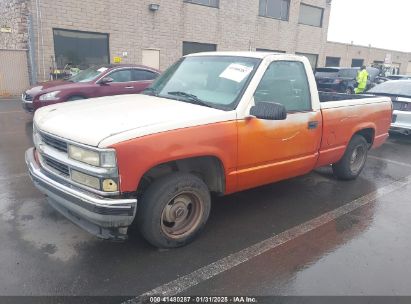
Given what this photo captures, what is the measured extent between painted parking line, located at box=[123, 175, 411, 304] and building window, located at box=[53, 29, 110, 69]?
14503mm

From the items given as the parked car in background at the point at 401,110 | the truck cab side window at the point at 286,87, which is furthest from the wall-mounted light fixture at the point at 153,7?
the truck cab side window at the point at 286,87

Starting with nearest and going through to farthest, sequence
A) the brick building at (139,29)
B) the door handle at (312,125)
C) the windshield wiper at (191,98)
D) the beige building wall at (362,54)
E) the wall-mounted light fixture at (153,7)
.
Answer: the windshield wiper at (191,98)
the door handle at (312,125)
the brick building at (139,29)
the wall-mounted light fixture at (153,7)
the beige building wall at (362,54)

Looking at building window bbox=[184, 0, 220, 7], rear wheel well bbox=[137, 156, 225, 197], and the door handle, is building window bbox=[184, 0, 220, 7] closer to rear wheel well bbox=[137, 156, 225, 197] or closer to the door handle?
the door handle

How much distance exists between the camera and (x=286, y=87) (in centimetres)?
422

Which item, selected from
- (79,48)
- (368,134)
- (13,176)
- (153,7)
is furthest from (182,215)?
(153,7)

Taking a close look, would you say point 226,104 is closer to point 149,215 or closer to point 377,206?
point 149,215

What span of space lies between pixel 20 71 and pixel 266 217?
14.1 metres

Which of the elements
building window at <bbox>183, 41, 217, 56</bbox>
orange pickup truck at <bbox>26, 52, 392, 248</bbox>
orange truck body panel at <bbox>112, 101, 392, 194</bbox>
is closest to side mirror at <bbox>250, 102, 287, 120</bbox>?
orange pickup truck at <bbox>26, 52, 392, 248</bbox>

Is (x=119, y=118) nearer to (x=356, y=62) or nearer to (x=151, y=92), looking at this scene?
(x=151, y=92)

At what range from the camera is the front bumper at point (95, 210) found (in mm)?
2830

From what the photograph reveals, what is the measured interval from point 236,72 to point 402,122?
6372mm

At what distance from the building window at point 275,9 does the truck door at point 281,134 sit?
20.8 m

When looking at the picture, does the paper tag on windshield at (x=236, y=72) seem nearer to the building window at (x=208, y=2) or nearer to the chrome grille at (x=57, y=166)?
the chrome grille at (x=57, y=166)

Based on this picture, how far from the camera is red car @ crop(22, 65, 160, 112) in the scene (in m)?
8.70
